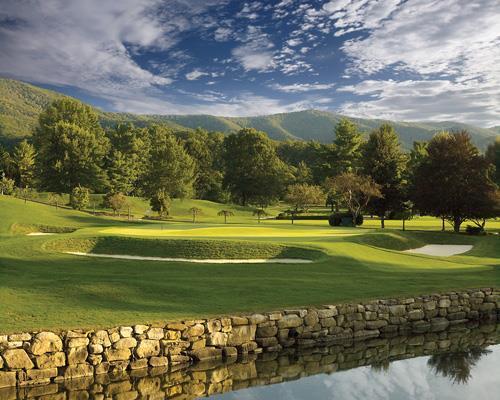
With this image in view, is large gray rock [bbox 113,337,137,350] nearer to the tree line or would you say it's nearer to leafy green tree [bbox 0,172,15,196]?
the tree line

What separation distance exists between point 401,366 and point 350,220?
36.0 m

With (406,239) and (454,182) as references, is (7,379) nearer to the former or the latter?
(406,239)

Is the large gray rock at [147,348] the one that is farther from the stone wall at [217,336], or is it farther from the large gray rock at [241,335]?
the large gray rock at [241,335]

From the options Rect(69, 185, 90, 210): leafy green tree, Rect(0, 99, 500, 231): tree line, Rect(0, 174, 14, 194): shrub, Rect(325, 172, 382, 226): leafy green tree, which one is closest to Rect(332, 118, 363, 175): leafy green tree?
Rect(0, 99, 500, 231): tree line

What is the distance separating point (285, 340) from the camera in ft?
43.4

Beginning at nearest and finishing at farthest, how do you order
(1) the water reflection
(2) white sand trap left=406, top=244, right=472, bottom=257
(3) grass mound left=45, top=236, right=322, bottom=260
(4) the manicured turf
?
(1) the water reflection, (4) the manicured turf, (3) grass mound left=45, top=236, right=322, bottom=260, (2) white sand trap left=406, top=244, right=472, bottom=257

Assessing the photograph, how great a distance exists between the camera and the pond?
10.7 meters

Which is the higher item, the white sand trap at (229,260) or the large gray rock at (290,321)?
the white sand trap at (229,260)

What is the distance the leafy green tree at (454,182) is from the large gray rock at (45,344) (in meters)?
33.4

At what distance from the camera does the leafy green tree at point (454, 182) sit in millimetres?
36844

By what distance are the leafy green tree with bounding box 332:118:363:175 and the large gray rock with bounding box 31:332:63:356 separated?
70.1 m

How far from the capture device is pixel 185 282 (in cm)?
1638

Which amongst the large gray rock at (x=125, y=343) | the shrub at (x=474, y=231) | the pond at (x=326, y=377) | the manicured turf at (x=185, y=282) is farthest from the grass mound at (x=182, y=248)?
the shrub at (x=474, y=231)

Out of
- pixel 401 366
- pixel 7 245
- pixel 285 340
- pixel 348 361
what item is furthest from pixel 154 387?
pixel 7 245
